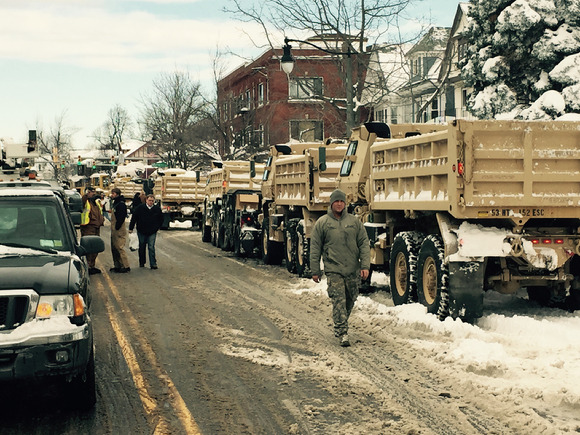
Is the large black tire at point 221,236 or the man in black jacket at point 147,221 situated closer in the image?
the man in black jacket at point 147,221

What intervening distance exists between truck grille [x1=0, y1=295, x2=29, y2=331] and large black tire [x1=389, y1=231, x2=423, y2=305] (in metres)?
6.53

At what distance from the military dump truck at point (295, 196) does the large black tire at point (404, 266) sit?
425cm

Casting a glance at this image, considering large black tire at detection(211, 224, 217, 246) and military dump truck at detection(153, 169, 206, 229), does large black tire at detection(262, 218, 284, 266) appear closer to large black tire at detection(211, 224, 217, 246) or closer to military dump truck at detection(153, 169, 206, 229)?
large black tire at detection(211, 224, 217, 246)

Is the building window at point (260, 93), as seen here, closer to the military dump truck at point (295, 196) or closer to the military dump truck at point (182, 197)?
the military dump truck at point (182, 197)

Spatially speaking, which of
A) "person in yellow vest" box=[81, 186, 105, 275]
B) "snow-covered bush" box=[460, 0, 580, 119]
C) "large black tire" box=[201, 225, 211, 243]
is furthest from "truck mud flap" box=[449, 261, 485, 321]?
"large black tire" box=[201, 225, 211, 243]

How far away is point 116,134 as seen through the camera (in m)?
120

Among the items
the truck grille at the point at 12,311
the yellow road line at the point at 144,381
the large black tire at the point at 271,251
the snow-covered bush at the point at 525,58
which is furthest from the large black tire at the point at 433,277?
the snow-covered bush at the point at 525,58

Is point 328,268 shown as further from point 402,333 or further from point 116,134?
point 116,134

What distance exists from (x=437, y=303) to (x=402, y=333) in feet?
2.38

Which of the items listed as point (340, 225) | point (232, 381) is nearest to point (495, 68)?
point (340, 225)

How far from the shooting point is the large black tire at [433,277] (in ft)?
33.4

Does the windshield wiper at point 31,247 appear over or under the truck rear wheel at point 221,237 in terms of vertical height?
over

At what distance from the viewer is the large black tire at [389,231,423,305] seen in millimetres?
11406

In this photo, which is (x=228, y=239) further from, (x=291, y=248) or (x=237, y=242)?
(x=291, y=248)
